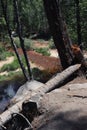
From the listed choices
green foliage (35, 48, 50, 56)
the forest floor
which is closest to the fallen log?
the forest floor

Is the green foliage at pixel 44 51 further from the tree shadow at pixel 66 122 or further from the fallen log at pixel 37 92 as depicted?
the tree shadow at pixel 66 122

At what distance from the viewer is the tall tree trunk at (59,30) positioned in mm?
9211

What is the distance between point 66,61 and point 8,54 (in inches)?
1018

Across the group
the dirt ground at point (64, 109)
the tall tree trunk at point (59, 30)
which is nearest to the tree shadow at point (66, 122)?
the dirt ground at point (64, 109)

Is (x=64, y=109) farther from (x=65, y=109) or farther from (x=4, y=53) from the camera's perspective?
(x=4, y=53)

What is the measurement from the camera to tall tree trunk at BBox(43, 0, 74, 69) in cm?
921

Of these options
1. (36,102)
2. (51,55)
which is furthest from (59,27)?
(51,55)

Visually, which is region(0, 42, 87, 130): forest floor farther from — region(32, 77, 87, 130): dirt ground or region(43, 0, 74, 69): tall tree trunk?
region(43, 0, 74, 69): tall tree trunk

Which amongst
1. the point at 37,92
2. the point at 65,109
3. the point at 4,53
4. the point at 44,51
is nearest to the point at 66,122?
the point at 65,109

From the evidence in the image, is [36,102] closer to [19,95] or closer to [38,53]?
[19,95]

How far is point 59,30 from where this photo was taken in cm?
934

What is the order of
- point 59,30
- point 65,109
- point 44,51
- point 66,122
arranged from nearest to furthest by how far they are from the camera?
point 66,122
point 65,109
point 59,30
point 44,51

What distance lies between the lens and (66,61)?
31.0 ft

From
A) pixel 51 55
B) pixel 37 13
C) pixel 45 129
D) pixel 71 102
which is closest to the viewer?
pixel 45 129
